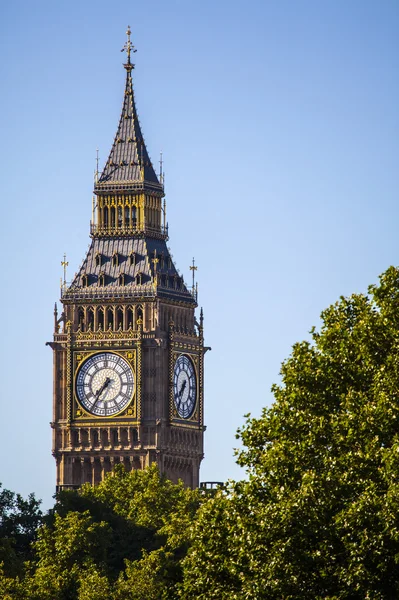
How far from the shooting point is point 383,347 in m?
144

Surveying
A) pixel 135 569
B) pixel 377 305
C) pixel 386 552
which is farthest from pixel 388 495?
pixel 135 569

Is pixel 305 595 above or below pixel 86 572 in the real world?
below

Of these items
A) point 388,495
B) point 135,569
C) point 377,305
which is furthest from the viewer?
point 135,569

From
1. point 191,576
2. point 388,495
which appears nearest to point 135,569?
point 191,576

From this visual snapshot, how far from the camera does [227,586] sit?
146 m

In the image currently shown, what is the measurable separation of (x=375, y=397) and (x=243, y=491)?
843cm

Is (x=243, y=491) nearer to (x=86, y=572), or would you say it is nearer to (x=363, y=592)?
(x=363, y=592)

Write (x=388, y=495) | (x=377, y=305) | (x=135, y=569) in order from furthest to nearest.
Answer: (x=135, y=569) → (x=377, y=305) → (x=388, y=495)

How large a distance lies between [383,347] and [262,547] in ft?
34.2

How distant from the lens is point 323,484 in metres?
141

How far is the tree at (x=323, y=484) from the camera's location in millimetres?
139750

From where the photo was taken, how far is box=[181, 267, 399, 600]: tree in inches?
5502

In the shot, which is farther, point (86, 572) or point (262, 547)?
point (86, 572)

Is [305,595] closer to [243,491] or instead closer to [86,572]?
[243,491]
